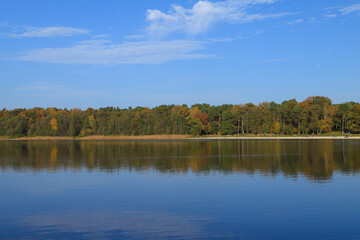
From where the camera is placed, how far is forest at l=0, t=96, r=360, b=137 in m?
Result: 124

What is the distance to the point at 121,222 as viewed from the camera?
14195 millimetres

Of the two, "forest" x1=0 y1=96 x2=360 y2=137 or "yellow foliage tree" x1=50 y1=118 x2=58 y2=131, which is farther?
"yellow foliage tree" x1=50 y1=118 x2=58 y2=131

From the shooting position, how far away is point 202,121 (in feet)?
470

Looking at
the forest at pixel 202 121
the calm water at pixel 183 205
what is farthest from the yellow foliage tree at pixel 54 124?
the calm water at pixel 183 205

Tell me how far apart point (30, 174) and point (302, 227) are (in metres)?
23.8

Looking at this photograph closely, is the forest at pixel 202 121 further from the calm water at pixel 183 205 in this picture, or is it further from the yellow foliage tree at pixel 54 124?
the calm water at pixel 183 205

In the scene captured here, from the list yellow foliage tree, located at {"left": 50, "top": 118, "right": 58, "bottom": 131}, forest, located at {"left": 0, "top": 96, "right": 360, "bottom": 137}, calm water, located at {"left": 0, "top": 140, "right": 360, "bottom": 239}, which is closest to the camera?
calm water, located at {"left": 0, "top": 140, "right": 360, "bottom": 239}

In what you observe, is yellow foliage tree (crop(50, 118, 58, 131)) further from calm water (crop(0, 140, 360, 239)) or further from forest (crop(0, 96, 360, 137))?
calm water (crop(0, 140, 360, 239))

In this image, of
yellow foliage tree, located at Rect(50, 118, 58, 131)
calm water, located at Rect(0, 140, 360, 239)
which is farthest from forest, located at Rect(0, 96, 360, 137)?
calm water, located at Rect(0, 140, 360, 239)

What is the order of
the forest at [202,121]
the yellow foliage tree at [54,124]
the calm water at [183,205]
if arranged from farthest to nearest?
the yellow foliage tree at [54,124], the forest at [202,121], the calm water at [183,205]

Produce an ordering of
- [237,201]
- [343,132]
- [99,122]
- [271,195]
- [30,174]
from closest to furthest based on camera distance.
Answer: [237,201], [271,195], [30,174], [343,132], [99,122]

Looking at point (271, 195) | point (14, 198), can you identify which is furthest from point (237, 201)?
point (14, 198)

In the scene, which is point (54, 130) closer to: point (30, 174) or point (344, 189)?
point (30, 174)

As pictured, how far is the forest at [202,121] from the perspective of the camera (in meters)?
124
